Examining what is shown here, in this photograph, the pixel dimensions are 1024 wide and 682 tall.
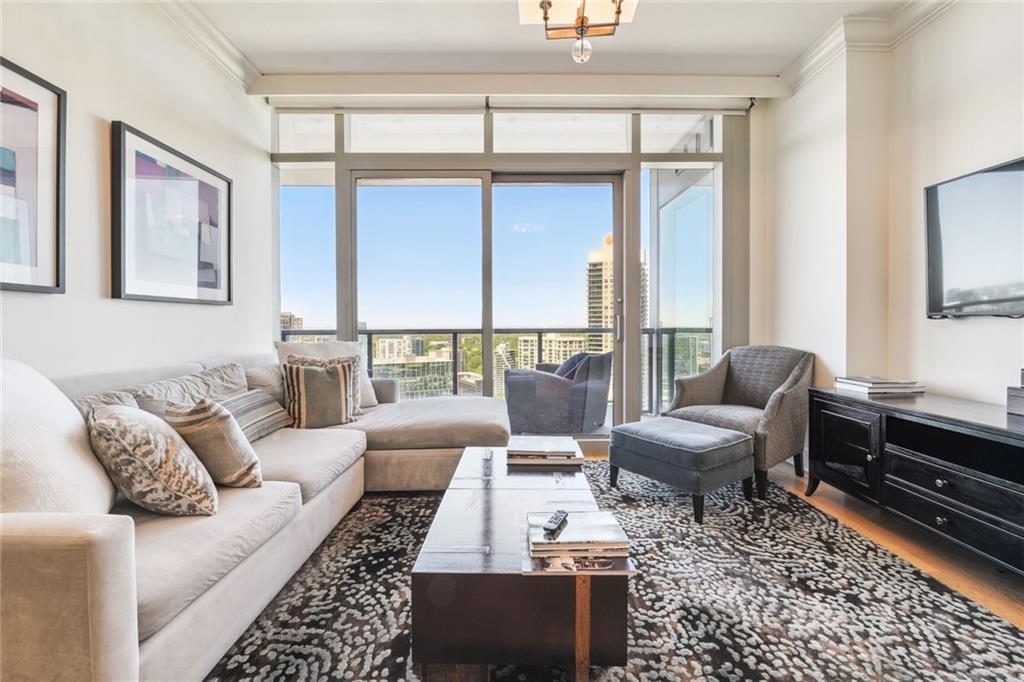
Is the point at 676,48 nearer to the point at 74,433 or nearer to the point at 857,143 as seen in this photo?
the point at 857,143

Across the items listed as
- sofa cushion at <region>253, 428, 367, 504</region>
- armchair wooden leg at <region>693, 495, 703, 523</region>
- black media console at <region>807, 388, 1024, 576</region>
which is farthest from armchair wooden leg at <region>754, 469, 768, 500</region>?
sofa cushion at <region>253, 428, 367, 504</region>

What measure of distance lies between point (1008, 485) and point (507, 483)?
6.38ft

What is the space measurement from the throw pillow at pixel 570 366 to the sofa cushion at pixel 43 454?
2916 millimetres

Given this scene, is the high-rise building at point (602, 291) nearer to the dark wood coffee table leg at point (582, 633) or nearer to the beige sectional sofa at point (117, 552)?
the beige sectional sofa at point (117, 552)

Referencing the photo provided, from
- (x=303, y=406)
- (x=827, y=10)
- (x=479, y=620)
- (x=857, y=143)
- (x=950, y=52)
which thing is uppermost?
(x=827, y=10)

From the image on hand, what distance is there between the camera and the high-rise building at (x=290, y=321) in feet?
12.7

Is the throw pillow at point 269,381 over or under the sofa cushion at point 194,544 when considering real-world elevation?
over

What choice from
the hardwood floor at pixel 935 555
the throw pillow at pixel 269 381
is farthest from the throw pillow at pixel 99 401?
the hardwood floor at pixel 935 555

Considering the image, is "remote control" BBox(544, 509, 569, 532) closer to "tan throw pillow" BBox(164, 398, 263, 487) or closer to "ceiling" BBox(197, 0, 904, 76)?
"tan throw pillow" BBox(164, 398, 263, 487)

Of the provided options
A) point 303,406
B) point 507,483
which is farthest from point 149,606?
point 303,406

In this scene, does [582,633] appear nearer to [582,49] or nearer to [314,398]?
[314,398]

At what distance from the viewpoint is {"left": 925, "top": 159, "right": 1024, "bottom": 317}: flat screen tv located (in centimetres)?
205

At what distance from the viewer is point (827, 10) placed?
106 inches

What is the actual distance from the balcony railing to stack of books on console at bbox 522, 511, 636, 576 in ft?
8.19
